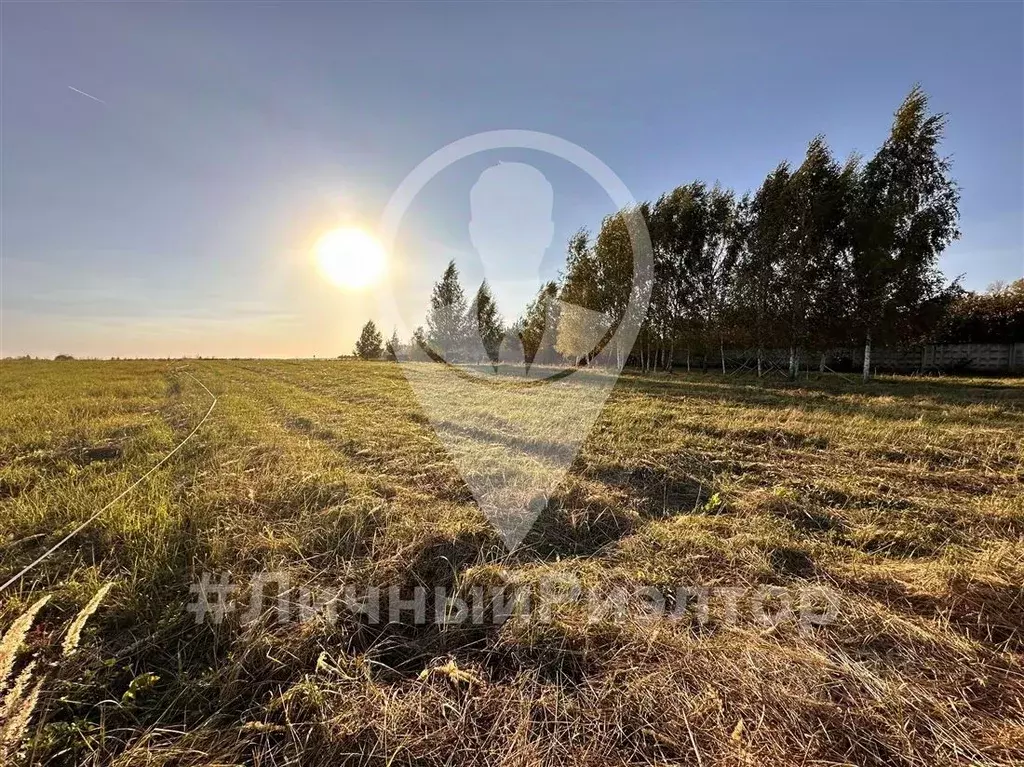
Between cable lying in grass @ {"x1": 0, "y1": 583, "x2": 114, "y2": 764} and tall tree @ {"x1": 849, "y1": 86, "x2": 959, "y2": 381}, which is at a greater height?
tall tree @ {"x1": 849, "y1": 86, "x2": 959, "y2": 381}

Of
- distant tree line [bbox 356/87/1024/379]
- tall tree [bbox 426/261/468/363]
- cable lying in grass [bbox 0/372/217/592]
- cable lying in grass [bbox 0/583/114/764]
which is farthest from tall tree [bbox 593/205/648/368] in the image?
cable lying in grass [bbox 0/583/114/764]

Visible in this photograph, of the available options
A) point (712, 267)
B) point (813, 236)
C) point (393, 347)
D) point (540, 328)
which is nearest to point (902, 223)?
point (813, 236)

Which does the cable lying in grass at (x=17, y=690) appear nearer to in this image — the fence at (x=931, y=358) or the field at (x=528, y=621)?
the field at (x=528, y=621)

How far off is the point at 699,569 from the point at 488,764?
5.73ft

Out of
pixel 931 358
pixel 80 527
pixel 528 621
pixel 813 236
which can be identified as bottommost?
pixel 528 621

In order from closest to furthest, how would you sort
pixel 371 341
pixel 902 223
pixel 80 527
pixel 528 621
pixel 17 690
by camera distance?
pixel 17 690 → pixel 528 621 → pixel 80 527 → pixel 902 223 → pixel 371 341

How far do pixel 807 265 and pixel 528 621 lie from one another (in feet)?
59.0

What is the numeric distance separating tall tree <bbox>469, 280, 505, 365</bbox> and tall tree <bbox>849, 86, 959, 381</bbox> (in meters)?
22.2

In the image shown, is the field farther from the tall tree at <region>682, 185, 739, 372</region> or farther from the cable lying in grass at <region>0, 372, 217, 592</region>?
the tall tree at <region>682, 185, 739, 372</region>

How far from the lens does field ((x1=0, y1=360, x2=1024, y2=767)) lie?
163 cm

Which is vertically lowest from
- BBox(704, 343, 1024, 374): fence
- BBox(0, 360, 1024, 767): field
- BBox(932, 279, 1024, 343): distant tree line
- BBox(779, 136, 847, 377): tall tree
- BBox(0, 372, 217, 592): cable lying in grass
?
BBox(0, 360, 1024, 767): field

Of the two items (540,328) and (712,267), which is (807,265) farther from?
(540,328)

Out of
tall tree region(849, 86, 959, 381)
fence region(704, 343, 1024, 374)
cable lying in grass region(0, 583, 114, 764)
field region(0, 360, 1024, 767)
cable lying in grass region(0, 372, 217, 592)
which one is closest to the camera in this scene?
cable lying in grass region(0, 583, 114, 764)

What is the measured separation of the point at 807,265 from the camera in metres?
15.6
